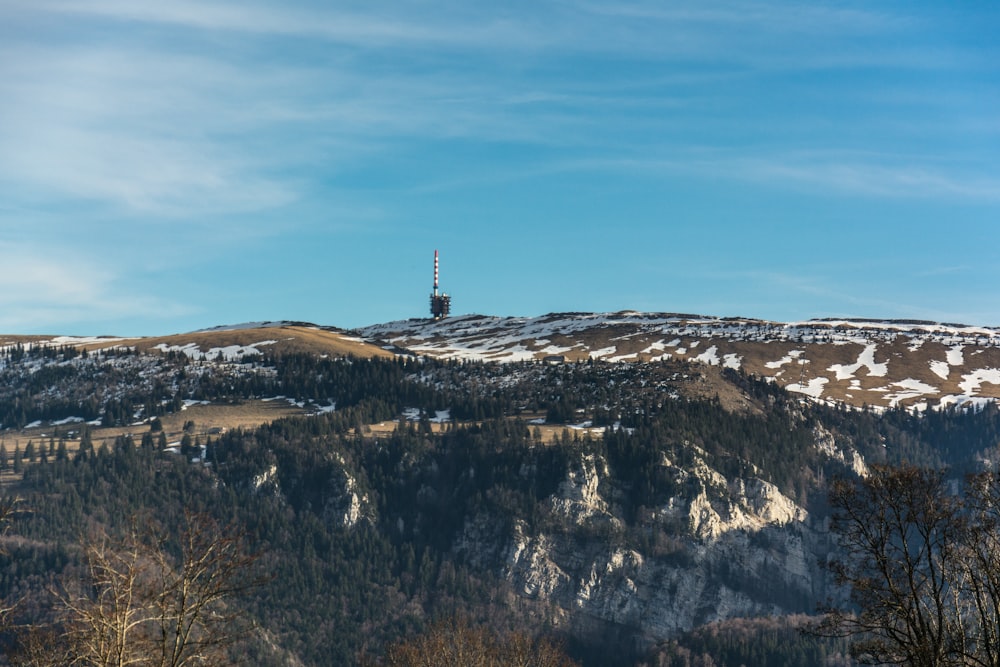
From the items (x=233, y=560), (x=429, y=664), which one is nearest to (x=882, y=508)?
(x=233, y=560)

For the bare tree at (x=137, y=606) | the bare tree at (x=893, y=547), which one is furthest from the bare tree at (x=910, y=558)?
the bare tree at (x=137, y=606)

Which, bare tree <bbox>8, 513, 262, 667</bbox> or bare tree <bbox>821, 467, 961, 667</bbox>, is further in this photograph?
bare tree <bbox>821, 467, 961, 667</bbox>

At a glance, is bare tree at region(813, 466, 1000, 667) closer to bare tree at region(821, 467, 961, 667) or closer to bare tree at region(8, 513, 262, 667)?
bare tree at region(821, 467, 961, 667)

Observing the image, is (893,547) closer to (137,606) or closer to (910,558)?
(910,558)

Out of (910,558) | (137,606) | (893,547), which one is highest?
(893,547)

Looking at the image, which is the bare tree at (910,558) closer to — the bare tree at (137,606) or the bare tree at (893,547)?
the bare tree at (893,547)

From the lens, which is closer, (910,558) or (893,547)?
(910,558)

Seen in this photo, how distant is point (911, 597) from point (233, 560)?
2219 centimetres

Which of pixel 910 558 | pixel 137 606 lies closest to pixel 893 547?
pixel 910 558

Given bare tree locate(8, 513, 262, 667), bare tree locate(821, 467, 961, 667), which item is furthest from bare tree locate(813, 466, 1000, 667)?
bare tree locate(8, 513, 262, 667)

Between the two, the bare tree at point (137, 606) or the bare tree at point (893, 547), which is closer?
the bare tree at point (137, 606)

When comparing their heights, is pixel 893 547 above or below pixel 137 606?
above

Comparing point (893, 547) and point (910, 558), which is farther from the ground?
point (893, 547)

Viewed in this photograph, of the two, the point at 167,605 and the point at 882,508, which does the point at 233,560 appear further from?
the point at 882,508
